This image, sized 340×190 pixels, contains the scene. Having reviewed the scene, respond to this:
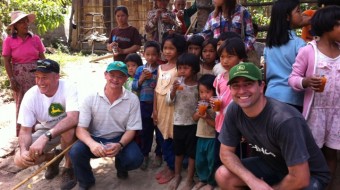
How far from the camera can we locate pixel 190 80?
378cm

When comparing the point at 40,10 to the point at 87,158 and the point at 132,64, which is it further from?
the point at 87,158

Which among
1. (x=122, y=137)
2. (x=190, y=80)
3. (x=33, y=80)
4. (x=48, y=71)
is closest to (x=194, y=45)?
(x=190, y=80)

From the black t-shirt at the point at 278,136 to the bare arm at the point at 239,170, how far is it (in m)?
0.07

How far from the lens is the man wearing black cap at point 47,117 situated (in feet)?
12.5

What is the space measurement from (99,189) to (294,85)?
8.19ft

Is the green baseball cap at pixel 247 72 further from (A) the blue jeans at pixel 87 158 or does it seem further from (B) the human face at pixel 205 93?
(A) the blue jeans at pixel 87 158

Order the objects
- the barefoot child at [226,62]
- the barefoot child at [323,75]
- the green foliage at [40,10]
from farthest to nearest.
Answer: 1. the green foliage at [40,10]
2. the barefoot child at [226,62]
3. the barefoot child at [323,75]

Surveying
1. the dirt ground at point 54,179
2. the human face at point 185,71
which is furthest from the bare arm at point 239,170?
the dirt ground at point 54,179

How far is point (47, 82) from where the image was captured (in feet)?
13.2

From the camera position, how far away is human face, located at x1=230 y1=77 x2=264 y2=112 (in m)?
2.57

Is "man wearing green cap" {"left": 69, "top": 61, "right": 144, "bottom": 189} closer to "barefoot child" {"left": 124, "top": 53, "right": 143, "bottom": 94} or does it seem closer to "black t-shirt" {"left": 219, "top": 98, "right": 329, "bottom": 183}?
"barefoot child" {"left": 124, "top": 53, "right": 143, "bottom": 94}

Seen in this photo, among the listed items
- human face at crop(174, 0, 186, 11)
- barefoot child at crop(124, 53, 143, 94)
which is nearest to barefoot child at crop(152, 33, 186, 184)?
barefoot child at crop(124, 53, 143, 94)

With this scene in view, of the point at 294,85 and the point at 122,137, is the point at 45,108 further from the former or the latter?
the point at 294,85

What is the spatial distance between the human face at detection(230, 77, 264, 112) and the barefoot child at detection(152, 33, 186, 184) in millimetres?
1360
